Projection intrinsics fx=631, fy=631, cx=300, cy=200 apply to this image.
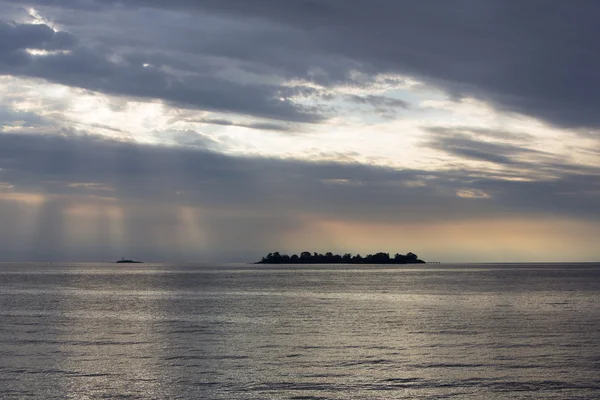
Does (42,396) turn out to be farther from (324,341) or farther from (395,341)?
(395,341)

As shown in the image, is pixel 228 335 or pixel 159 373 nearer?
pixel 159 373

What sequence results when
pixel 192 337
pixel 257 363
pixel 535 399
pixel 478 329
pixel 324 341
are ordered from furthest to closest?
pixel 478 329, pixel 192 337, pixel 324 341, pixel 257 363, pixel 535 399

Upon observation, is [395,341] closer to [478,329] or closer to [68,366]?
[478,329]

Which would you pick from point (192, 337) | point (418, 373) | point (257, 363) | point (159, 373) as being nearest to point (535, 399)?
point (418, 373)

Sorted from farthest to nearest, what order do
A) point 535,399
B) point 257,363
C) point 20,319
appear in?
point 20,319
point 257,363
point 535,399

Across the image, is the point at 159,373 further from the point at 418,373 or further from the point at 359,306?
the point at 359,306

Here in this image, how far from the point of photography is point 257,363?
36.1 m

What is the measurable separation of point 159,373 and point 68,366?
5.56 meters

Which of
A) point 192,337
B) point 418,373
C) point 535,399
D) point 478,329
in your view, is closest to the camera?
point 535,399

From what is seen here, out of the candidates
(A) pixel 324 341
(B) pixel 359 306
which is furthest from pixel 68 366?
(B) pixel 359 306

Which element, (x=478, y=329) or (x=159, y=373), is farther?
(x=478, y=329)

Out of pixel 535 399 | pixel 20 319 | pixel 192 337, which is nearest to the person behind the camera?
pixel 535 399

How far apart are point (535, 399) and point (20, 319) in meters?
50.6

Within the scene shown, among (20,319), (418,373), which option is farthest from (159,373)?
(20,319)
